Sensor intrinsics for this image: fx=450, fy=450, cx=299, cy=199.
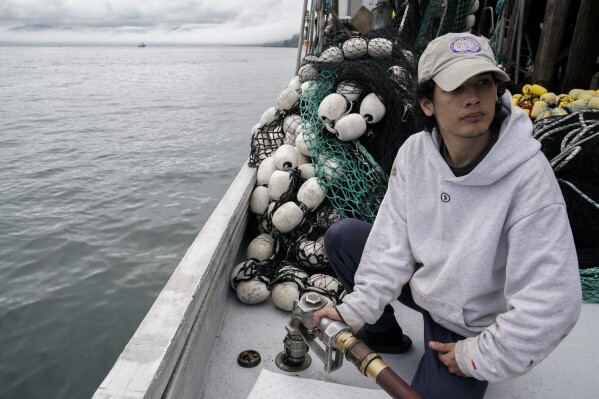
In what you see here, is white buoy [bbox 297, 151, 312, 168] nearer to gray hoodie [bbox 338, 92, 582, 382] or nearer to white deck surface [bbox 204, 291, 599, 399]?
white deck surface [bbox 204, 291, 599, 399]

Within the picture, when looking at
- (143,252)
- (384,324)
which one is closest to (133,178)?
(143,252)

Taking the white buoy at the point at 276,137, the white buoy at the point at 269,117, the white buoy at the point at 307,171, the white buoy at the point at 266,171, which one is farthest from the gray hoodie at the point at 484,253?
the white buoy at the point at 269,117

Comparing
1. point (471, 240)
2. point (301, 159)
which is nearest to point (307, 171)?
point (301, 159)

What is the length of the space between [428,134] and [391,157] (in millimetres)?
1531

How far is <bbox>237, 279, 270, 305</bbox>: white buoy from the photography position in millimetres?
2654

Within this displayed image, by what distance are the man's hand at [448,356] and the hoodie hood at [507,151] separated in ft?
1.91

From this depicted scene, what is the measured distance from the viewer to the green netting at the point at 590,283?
2514 mm

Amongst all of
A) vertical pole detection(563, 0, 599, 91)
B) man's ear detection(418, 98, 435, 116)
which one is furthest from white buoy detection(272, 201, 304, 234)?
vertical pole detection(563, 0, 599, 91)

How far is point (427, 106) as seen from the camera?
67.5 inches

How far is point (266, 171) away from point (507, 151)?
2.50 meters

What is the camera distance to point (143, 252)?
5637mm

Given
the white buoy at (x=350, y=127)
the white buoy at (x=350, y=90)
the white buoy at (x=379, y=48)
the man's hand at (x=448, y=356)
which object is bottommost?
the man's hand at (x=448, y=356)

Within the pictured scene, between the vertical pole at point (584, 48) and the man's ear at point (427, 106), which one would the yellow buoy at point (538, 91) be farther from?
the man's ear at point (427, 106)

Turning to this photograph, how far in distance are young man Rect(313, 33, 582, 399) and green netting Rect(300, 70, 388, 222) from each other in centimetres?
119
